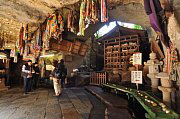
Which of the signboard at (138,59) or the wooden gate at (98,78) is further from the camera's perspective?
the wooden gate at (98,78)

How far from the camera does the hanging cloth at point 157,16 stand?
11.0 feet

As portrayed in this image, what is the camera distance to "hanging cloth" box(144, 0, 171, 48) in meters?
3.36

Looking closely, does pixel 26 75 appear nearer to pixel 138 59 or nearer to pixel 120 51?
pixel 138 59

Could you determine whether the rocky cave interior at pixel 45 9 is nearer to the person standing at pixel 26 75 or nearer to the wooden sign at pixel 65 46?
the wooden sign at pixel 65 46

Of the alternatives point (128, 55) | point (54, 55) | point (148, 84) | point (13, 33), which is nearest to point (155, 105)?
point (148, 84)

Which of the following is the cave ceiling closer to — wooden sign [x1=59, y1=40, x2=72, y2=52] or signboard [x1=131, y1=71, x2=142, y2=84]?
wooden sign [x1=59, y1=40, x2=72, y2=52]

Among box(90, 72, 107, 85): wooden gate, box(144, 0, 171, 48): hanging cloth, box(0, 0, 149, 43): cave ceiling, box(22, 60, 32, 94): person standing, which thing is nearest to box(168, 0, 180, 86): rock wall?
box(144, 0, 171, 48): hanging cloth

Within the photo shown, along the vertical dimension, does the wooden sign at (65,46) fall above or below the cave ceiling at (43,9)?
below

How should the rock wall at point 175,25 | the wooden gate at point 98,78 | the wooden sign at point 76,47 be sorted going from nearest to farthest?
the rock wall at point 175,25 < the wooden gate at point 98,78 < the wooden sign at point 76,47

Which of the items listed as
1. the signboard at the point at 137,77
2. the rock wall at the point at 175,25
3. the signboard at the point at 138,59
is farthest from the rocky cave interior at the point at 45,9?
the signboard at the point at 137,77

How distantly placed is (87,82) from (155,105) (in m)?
6.41

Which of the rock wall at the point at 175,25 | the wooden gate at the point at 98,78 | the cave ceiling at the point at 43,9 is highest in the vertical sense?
the cave ceiling at the point at 43,9

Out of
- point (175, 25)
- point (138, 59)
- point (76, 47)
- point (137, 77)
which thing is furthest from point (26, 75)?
point (175, 25)

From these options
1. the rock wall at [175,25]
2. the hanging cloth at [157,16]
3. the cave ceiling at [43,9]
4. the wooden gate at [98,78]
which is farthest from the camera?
the wooden gate at [98,78]
